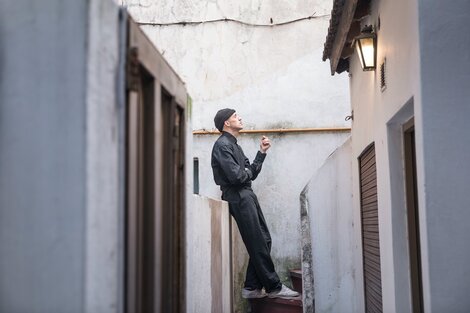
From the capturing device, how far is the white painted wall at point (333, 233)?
7.55 m

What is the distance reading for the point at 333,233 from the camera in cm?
776

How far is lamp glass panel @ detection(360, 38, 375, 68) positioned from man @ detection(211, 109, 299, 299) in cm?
217

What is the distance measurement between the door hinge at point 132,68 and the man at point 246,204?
445 centimetres

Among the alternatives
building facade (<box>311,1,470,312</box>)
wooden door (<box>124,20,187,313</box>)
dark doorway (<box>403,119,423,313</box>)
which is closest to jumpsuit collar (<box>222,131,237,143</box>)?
building facade (<box>311,1,470,312</box>)

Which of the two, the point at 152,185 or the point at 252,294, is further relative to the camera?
the point at 252,294

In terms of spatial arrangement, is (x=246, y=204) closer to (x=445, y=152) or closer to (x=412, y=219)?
(x=412, y=219)

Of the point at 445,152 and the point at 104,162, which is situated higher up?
the point at 445,152

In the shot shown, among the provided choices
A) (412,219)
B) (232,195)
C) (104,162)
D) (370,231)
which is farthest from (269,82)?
(104,162)

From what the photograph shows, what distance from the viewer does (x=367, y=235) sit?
21.9 feet

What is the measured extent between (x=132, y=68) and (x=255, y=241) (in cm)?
493

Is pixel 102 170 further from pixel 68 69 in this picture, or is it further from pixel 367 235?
pixel 367 235

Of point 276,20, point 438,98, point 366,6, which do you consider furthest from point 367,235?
point 276,20

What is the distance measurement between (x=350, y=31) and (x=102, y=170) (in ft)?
15.5

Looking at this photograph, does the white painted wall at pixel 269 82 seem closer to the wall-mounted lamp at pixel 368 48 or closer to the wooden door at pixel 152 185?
the wall-mounted lamp at pixel 368 48
